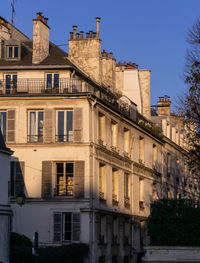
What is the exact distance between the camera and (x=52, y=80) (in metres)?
40.4

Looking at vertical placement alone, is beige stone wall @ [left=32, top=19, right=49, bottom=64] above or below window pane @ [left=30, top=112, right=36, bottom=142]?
above

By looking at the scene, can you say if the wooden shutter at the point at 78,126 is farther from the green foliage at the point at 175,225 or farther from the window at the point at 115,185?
the green foliage at the point at 175,225

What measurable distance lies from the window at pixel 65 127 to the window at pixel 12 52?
5.89m

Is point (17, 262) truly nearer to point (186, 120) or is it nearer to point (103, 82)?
point (186, 120)

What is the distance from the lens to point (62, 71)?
40.5 metres

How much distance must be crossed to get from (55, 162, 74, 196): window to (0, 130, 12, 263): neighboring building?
9.70 meters

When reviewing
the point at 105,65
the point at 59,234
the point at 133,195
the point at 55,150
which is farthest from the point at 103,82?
the point at 59,234

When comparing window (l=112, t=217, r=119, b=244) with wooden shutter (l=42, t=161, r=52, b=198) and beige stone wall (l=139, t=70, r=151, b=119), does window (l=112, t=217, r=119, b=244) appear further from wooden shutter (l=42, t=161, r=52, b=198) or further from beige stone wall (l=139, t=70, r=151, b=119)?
beige stone wall (l=139, t=70, r=151, b=119)

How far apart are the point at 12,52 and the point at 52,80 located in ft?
12.5

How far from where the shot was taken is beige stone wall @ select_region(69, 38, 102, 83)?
Answer: 4616cm

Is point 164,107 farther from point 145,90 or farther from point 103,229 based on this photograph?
point 103,229

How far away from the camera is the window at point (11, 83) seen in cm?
4022

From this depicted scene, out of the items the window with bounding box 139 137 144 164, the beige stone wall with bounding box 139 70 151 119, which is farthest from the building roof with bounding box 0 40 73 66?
the beige stone wall with bounding box 139 70 151 119

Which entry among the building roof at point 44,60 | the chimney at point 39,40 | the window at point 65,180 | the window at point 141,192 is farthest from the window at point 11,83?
the window at point 141,192
